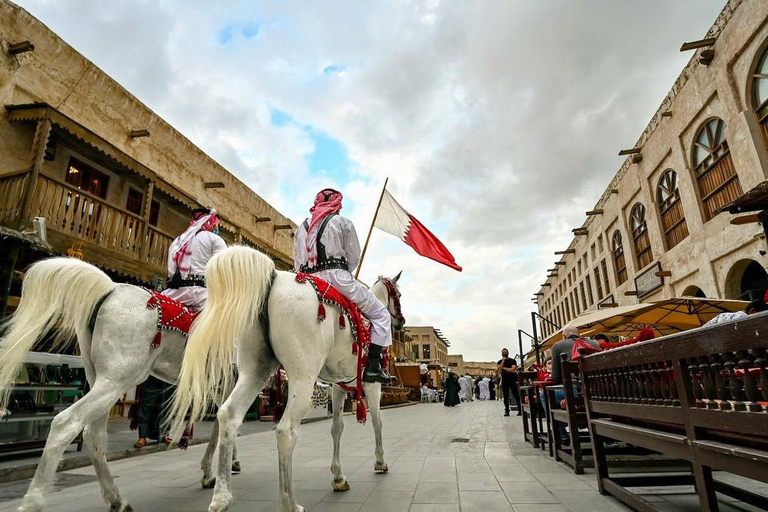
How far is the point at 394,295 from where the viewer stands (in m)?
5.12

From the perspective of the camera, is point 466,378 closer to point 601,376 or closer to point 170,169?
point 170,169

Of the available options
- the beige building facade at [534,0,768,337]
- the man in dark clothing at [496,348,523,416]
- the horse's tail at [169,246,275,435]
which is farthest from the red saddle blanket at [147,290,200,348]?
the man in dark clothing at [496,348,523,416]

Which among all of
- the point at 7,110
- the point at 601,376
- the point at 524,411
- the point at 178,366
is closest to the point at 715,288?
the point at 524,411

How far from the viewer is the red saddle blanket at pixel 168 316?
3445mm

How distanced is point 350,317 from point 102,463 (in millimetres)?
2085

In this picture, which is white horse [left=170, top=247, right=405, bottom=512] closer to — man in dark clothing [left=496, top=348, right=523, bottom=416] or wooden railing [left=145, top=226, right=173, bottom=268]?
wooden railing [left=145, top=226, right=173, bottom=268]

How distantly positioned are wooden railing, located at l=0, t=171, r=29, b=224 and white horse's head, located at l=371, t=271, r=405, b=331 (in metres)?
6.90

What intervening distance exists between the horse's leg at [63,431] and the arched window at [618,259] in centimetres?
2051

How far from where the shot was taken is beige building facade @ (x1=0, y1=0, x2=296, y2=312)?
7719mm

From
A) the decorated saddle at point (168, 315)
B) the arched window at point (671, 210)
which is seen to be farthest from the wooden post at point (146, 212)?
the arched window at point (671, 210)

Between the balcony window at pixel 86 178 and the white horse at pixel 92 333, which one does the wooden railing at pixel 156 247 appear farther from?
the white horse at pixel 92 333

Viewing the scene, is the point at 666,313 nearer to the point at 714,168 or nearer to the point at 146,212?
the point at 714,168

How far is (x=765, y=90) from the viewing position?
9.62 meters

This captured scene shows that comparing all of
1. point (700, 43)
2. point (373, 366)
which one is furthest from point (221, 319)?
point (700, 43)
